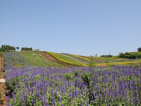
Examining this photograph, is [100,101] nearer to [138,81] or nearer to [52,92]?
[52,92]

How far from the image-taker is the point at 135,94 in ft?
10.5

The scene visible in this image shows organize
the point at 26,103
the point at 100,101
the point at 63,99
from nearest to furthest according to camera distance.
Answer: the point at 100,101 < the point at 63,99 < the point at 26,103

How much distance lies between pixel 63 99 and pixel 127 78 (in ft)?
7.51

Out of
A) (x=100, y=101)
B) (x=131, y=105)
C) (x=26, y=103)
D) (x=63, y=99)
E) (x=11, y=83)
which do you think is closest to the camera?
(x=131, y=105)

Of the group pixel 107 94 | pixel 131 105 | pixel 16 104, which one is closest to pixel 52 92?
pixel 16 104

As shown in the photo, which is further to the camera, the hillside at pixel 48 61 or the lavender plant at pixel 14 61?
the hillside at pixel 48 61

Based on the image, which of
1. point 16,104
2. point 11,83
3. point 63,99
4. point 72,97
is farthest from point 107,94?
point 11,83

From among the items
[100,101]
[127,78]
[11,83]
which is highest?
[127,78]

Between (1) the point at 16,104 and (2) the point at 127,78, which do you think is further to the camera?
(2) the point at 127,78

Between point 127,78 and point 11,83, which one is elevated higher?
point 127,78

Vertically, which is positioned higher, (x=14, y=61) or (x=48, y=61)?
(x=14, y=61)

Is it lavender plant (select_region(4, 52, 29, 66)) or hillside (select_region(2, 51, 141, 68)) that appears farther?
hillside (select_region(2, 51, 141, 68))

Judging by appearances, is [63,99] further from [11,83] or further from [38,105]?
[11,83]

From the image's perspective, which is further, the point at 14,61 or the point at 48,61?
the point at 48,61
